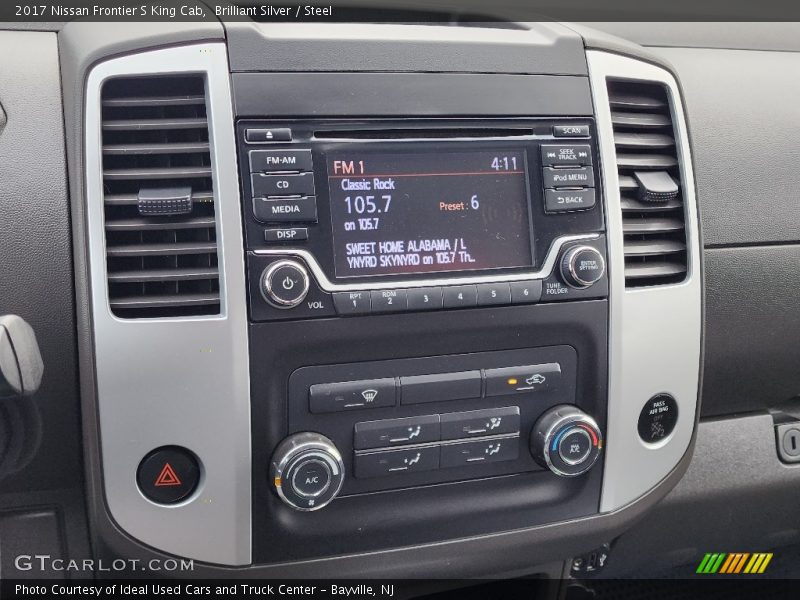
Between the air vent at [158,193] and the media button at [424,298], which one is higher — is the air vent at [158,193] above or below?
above

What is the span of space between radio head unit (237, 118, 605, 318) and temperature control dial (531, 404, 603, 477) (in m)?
0.23

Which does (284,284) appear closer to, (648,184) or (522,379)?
(522,379)

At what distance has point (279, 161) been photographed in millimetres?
1259

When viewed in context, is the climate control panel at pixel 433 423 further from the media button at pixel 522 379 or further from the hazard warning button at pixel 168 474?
the hazard warning button at pixel 168 474

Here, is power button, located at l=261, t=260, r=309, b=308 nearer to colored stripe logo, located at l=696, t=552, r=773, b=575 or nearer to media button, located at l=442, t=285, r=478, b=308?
media button, located at l=442, t=285, r=478, b=308

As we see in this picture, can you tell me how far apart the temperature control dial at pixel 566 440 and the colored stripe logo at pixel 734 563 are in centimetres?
72

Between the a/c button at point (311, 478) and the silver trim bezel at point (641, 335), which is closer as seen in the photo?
the a/c button at point (311, 478)

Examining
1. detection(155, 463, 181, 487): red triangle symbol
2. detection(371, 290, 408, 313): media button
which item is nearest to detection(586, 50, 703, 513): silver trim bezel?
detection(371, 290, 408, 313): media button

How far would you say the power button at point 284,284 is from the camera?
48.9 inches

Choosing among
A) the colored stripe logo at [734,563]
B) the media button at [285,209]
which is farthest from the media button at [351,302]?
the colored stripe logo at [734,563]

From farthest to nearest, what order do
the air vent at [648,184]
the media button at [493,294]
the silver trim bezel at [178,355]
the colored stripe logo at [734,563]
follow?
the colored stripe logo at [734,563]
the air vent at [648,184]
the media button at [493,294]
the silver trim bezel at [178,355]

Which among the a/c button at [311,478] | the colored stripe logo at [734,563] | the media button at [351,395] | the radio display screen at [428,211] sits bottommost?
the colored stripe logo at [734,563]

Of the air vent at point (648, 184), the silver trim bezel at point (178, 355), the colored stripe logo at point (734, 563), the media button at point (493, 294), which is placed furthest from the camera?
the colored stripe logo at point (734, 563)
